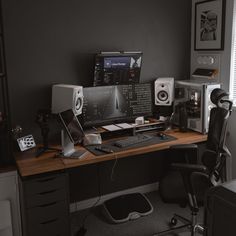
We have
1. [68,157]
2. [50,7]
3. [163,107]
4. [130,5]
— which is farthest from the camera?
[163,107]

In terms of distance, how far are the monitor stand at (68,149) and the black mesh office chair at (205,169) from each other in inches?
27.8

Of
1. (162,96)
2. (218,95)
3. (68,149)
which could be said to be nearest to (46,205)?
(68,149)

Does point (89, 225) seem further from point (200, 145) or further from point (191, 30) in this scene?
point (191, 30)

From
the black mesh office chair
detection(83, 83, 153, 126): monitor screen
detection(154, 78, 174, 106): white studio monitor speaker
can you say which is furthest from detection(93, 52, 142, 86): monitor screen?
the black mesh office chair

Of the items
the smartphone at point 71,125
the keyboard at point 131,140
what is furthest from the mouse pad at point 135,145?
the smartphone at point 71,125

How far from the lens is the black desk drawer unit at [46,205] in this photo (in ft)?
7.52

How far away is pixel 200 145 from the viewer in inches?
131

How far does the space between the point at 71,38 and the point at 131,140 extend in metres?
1.11

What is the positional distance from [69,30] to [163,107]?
1.33 m

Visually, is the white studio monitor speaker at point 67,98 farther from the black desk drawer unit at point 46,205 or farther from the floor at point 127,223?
the floor at point 127,223

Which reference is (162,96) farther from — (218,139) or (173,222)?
(173,222)

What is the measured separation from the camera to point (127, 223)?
2930 mm

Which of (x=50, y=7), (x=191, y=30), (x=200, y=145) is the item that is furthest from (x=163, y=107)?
(x=50, y=7)

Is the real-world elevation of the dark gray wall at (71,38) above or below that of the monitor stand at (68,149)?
above
